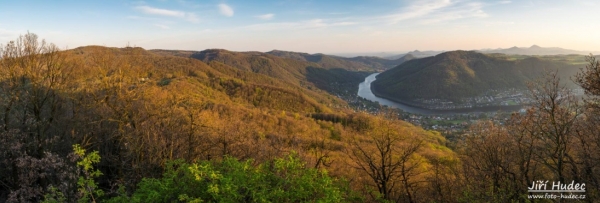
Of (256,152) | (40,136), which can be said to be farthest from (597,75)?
(40,136)

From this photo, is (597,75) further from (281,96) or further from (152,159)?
(281,96)

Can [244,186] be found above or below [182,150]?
above

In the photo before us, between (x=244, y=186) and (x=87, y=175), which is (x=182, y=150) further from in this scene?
(x=244, y=186)

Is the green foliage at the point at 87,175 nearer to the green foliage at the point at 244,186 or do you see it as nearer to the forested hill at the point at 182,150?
the forested hill at the point at 182,150

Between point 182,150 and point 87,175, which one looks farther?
point 182,150

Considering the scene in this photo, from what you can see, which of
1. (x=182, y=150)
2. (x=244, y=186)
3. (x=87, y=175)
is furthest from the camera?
(x=182, y=150)

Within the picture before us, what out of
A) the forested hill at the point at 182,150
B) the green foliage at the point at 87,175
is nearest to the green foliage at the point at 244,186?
the forested hill at the point at 182,150

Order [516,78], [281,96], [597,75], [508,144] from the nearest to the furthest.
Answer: [597,75] < [508,144] < [281,96] < [516,78]

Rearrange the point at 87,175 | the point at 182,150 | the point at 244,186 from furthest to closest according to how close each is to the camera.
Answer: the point at 182,150 → the point at 87,175 → the point at 244,186

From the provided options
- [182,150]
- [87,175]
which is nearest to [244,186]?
[87,175]

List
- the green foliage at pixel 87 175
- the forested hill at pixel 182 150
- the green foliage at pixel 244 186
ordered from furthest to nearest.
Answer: the forested hill at pixel 182 150 < the green foliage at pixel 87 175 < the green foliage at pixel 244 186

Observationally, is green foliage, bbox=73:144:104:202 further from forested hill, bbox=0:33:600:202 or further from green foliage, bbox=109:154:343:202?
green foliage, bbox=109:154:343:202
